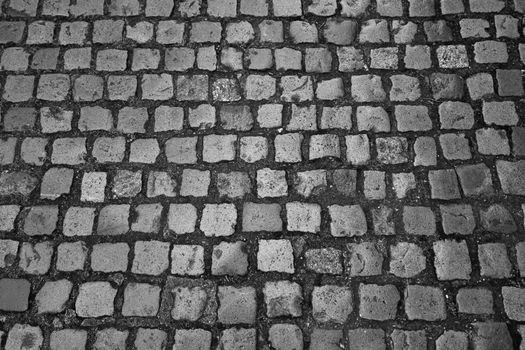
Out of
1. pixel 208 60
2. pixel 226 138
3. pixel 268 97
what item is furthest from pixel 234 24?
pixel 226 138

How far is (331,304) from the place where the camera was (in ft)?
10.6

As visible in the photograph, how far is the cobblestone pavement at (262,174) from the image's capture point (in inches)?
127

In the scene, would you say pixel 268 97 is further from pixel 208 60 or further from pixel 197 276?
pixel 197 276

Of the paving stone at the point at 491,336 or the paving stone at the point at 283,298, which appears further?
the paving stone at the point at 283,298

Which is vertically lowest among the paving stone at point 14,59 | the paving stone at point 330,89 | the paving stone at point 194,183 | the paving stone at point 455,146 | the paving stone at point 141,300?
the paving stone at point 141,300

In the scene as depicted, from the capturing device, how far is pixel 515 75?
394 cm

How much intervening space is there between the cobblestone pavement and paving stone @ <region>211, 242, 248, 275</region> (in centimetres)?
1

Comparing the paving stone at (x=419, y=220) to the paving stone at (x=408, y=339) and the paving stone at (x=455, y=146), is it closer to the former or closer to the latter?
the paving stone at (x=455, y=146)

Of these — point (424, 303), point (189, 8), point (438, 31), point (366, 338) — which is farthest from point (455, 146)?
point (189, 8)

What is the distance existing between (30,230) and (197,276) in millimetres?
1136

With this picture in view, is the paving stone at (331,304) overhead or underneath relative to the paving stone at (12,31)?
underneath

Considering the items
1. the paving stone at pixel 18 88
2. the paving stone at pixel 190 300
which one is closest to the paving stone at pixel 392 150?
the paving stone at pixel 190 300

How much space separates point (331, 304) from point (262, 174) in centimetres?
96

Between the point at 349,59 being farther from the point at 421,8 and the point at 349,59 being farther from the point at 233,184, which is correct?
the point at 233,184
